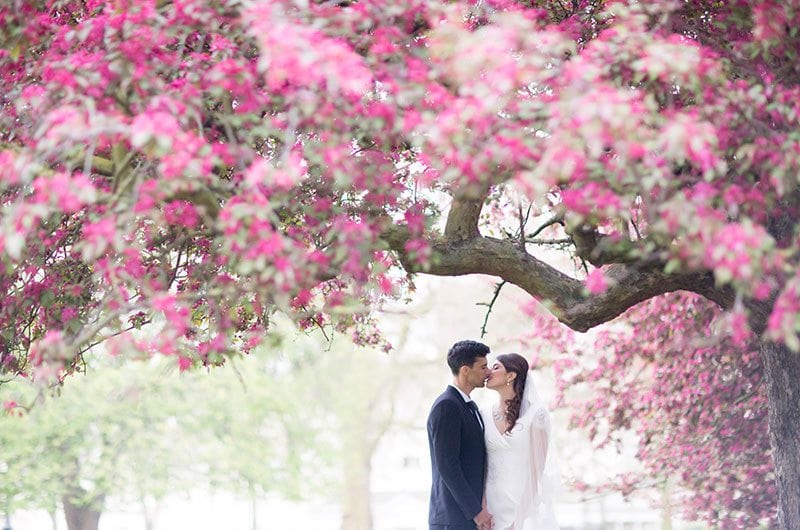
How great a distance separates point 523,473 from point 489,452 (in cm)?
22

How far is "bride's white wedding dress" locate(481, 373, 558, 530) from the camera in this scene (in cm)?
566

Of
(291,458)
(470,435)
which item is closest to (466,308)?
(291,458)

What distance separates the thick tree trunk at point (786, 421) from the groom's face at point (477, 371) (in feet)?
4.93

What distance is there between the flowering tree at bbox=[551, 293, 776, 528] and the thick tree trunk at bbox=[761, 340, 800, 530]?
8.38 feet

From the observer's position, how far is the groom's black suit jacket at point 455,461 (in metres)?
5.49

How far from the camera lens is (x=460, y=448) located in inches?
223

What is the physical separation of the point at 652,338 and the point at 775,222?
11.1ft

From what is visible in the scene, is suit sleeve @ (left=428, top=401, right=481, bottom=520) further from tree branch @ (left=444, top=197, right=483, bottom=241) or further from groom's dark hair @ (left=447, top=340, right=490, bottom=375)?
tree branch @ (left=444, top=197, right=483, bottom=241)

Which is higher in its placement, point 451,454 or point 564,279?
point 564,279

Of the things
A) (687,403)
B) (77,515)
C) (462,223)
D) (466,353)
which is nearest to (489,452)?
(466,353)

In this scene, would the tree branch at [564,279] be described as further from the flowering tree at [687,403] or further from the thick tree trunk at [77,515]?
the thick tree trunk at [77,515]

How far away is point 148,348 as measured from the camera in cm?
377

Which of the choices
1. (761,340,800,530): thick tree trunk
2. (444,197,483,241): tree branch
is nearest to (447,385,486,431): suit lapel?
(444,197,483,241): tree branch

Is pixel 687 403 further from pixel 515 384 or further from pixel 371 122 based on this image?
pixel 371 122
